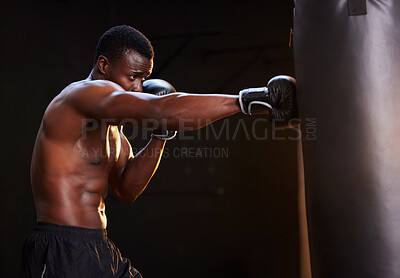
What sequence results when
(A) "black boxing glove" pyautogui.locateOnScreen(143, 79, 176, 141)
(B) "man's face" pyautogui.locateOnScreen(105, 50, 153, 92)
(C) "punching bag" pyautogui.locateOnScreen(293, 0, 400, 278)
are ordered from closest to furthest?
(C) "punching bag" pyautogui.locateOnScreen(293, 0, 400, 278), (B) "man's face" pyautogui.locateOnScreen(105, 50, 153, 92), (A) "black boxing glove" pyautogui.locateOnScreen(143, 79, 176, 141)

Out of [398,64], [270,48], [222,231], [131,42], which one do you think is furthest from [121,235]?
[398,64]

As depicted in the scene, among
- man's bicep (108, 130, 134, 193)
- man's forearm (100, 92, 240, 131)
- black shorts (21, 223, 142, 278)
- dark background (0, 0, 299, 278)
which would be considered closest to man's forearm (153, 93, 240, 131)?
man's forearm (100, 92, 240, 131)

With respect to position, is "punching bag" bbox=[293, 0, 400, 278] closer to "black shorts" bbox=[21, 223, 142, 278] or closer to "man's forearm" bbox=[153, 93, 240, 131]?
"man's forearm" bbox=[153, 93, 240, 131]

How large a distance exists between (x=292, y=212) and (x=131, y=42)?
7.55ft

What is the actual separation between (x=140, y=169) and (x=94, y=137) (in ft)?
1.09

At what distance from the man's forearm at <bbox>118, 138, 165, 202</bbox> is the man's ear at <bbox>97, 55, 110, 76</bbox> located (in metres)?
0.36

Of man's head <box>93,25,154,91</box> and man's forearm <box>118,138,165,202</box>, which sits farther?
man's forearm <box>118,138,165,202</box>

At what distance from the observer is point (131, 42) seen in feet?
4.95

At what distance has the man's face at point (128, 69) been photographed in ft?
4.92

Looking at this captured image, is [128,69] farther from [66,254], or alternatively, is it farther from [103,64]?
[66,254]

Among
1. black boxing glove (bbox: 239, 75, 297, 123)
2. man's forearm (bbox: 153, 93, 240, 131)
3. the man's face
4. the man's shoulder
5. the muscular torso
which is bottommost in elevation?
the muscular torso

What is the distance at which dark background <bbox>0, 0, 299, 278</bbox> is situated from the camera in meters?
3.33

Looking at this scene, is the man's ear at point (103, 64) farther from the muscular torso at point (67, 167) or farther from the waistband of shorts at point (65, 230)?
the waistband of shorts at point (65, 230)

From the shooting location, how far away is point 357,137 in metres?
1.03
